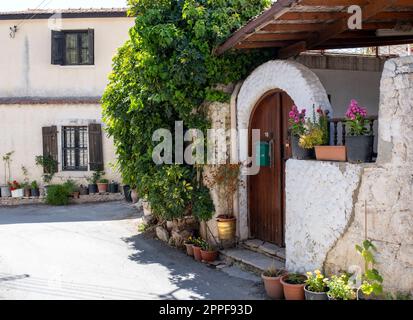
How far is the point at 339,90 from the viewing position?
902cm

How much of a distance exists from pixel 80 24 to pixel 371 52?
10180mm

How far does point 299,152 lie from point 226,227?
2506 millimetres

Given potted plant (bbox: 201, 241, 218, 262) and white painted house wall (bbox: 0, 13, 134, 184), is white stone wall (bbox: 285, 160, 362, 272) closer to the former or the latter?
potted plant (bbox: 201, 241, 218, 262)

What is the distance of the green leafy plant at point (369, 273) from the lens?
16.9ft

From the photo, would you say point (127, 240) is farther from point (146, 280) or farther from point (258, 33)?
point (258, 33)

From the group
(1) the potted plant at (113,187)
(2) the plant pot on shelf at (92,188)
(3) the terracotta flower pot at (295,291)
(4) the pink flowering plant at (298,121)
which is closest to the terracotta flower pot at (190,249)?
(3) the terracotta flower pot at (295,291)

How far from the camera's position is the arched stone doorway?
659cm

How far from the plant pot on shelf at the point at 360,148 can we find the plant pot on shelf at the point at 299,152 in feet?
2.71

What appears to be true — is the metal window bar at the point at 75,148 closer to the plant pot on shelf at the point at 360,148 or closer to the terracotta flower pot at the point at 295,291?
the terracotta flower pot at the point at 295,291

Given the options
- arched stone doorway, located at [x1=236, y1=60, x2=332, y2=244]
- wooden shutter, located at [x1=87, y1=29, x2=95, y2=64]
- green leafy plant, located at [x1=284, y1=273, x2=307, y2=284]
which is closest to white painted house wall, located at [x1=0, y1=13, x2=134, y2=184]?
wooden shutter, located at [x1=87, y1=29, x2=95, y2=64]

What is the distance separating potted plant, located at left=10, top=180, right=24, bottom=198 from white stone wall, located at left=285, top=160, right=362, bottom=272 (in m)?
12.1

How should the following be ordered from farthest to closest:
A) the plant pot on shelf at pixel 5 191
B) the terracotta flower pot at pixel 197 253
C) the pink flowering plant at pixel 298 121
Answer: the plant pot on shelf at pixel 5 191, the terracotta flower pot at pixel 197 253, the pink flowering plant at pixel 298 121

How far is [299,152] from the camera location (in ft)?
21.5

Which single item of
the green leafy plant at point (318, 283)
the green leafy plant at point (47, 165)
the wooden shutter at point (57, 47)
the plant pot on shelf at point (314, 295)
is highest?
the wooden shutter at point (57, 47)
